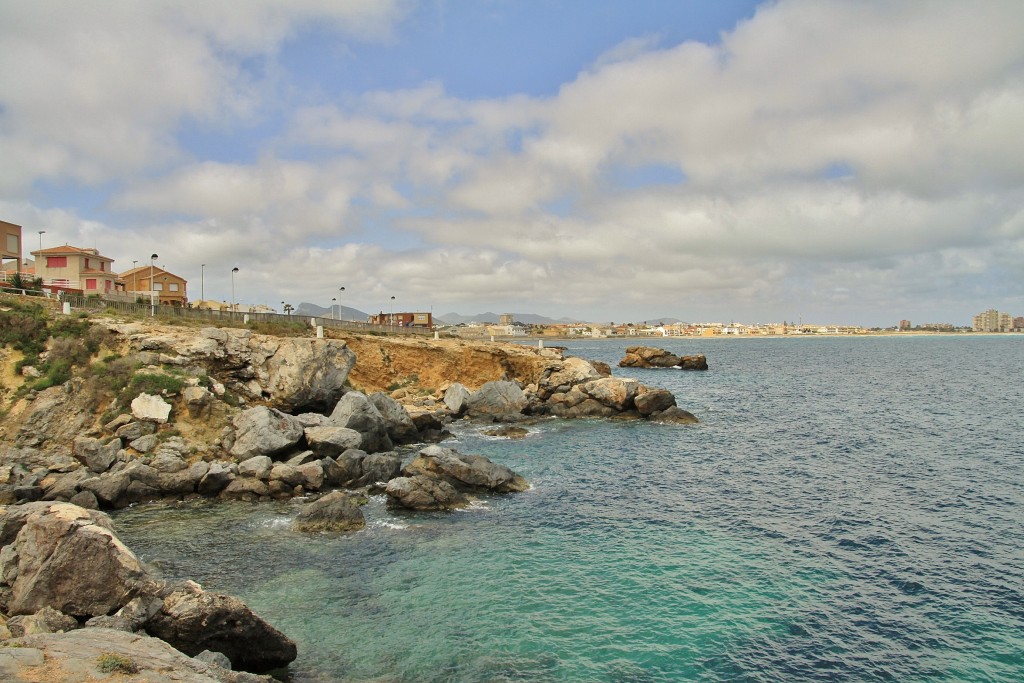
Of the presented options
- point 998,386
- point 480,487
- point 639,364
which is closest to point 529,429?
point 480,487

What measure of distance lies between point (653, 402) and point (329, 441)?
33.2m

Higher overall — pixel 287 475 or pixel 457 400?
pixel 457 400

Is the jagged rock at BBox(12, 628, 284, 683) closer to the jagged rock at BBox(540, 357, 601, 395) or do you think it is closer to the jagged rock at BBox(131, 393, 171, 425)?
the jagged rock at BBox(131, 393, 171, 425)

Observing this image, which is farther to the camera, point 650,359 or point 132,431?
point 650,359

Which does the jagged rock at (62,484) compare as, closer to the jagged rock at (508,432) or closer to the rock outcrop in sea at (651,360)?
the jagged rock at (508,432)

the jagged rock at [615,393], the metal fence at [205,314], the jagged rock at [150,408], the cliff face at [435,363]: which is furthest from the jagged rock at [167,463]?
the jagged rock at [615,393]

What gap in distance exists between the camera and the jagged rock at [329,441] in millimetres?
35031

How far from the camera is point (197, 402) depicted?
35469mm

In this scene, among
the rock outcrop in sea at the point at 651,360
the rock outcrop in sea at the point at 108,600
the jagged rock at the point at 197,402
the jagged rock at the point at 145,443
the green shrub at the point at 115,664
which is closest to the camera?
the green shrub at the point at 115,664

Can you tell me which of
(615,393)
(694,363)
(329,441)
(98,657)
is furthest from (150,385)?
(694,363)

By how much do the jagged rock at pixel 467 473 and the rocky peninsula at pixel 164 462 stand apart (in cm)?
8

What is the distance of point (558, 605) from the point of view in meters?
19.2

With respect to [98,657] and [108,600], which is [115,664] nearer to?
[98,657]

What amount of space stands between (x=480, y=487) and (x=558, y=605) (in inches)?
506
